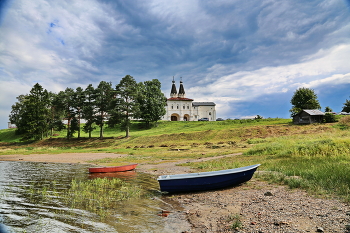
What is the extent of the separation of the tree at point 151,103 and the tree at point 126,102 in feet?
45.2

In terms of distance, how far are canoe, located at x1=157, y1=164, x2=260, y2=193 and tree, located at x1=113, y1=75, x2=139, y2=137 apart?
4865 centimetres

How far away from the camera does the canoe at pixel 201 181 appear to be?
11.6m

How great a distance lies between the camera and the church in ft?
392

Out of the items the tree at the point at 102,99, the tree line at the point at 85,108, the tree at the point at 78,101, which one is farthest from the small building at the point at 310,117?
the tree at the point at 78,101

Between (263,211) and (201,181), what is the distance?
13.1 feet

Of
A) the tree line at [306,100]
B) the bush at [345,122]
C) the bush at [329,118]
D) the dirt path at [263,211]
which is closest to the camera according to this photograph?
the dirt path at [263,211]

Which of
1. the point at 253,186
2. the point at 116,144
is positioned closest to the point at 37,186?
the point at 253,186

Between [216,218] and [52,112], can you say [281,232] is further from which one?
[52,112]

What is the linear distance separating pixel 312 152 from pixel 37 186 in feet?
78.3

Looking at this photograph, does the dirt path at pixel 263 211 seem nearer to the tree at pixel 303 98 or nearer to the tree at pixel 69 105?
the tree at pixel 69 105

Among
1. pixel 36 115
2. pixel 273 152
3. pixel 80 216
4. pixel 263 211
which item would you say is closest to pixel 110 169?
pixel 80 216

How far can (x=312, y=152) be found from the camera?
21.4 m

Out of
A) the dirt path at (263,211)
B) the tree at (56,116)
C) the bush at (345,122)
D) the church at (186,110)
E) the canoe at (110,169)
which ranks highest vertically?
the church at (186,110)

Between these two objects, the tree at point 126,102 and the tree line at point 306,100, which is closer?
the tree at point 126,102
